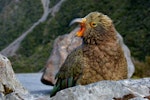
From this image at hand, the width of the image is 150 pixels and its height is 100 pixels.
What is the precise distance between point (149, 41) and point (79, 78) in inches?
2296

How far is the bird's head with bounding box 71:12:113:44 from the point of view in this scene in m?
5.45

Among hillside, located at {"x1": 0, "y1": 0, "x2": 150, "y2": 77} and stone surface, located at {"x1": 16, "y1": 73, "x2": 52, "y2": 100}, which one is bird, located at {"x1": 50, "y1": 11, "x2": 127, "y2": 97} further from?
hillside, located at {"x1": 0, "y1": 0, "x2": 150, "y2": 77}

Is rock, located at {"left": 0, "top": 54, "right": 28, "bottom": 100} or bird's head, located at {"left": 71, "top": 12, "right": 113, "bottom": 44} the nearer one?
bird's head, located at {"left": 71, "top": 12, "right": 113, "bottom": 44}

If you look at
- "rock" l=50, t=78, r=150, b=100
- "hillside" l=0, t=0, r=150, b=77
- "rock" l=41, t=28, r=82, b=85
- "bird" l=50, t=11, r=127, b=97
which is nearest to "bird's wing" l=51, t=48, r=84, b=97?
"bird" l=50, t=11, r=127, b=97

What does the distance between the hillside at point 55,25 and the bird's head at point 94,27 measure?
23.0m

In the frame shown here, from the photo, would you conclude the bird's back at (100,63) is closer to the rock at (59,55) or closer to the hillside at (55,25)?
the rock at (59,55)

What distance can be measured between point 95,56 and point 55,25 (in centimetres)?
11192

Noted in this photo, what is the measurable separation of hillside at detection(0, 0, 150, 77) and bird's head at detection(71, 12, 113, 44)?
2299 centimetres

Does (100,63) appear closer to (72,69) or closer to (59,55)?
(72,69)

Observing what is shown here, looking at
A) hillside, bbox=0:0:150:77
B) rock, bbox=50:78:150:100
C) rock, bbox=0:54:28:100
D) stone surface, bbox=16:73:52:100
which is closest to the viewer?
rock, bbox=50:78:150:100

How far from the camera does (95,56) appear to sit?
5496 mm

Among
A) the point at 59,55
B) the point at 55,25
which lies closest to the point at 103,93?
the point at 59,55

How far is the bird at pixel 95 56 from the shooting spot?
549 centimetres

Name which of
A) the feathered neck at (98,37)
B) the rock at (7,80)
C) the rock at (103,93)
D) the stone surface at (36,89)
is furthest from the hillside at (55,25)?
the rock at (103,93)
